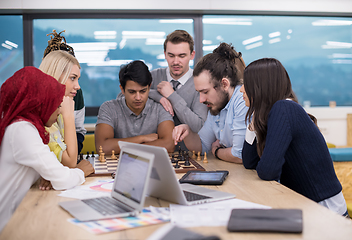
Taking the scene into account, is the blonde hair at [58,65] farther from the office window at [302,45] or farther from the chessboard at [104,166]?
the office window at [302,45]

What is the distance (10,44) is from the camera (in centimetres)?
444

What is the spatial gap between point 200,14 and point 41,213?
A: 393 centimetres

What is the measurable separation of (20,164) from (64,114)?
0.53 meters

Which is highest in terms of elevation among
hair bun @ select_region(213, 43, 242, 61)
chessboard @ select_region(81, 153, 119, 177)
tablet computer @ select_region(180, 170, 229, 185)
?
hair bun @ select_region(213, 43, 242, 61)

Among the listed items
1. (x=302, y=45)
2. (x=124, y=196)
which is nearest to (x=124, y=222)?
(x=124, y=196)

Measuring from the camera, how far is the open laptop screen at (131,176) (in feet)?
3.82

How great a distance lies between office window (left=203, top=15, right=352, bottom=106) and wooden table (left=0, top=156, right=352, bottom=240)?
3469 millimetres

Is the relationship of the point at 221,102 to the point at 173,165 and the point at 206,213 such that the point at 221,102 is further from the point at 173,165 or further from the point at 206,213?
the point at 206,213

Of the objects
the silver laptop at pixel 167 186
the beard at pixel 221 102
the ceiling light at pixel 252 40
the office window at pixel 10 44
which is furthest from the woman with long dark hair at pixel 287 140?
the office window at pixel 10 44

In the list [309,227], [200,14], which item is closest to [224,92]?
[309,227]

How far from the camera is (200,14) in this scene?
4.62 metres

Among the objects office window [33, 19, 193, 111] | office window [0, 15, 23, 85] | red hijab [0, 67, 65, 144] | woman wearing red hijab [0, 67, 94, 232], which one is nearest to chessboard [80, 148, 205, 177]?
woman wearing red hijab [0, 67, 94, 232]

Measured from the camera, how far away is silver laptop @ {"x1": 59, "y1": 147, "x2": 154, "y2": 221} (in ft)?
3.79

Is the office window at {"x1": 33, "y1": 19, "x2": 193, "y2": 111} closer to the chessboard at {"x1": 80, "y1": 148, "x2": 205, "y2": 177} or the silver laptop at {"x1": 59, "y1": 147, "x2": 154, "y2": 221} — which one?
the chessboard at {"x1": 80, "y1": 148, "x2": 205, "y2": 177}
